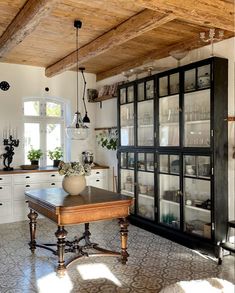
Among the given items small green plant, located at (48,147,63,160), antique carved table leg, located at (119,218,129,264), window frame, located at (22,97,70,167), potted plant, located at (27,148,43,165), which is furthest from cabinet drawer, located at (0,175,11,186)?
antique carved table leg, located at (119,218,129,264)

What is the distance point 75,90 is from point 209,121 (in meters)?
3.53

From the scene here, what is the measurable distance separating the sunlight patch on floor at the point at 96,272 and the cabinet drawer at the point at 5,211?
2503mm

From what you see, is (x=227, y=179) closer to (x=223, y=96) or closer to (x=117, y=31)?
(x=223, y=96)

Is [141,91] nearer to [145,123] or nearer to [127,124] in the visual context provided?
[145,123]

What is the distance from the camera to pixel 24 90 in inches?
244

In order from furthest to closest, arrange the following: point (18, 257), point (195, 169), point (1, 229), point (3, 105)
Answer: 1. point (3, 105)
2. point (1, 229)
3. point (195, 169)
4. point (18, 257)

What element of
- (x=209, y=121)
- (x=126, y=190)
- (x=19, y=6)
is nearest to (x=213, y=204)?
(x=209, y=121)

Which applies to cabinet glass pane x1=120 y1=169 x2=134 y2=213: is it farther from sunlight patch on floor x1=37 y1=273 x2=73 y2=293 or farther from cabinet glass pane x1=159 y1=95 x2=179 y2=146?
sunlight patch on floor x1=37 y1=273 x2=73 y2=293

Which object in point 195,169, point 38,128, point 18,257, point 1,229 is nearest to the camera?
point 18,257

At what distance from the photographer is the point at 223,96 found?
3947 mm

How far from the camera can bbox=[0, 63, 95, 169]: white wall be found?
6.02 metres

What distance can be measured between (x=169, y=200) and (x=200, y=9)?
8.72 ft

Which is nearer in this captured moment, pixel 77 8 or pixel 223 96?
pixel 77 8

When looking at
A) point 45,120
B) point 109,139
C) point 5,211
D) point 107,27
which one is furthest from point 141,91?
point 5,211
